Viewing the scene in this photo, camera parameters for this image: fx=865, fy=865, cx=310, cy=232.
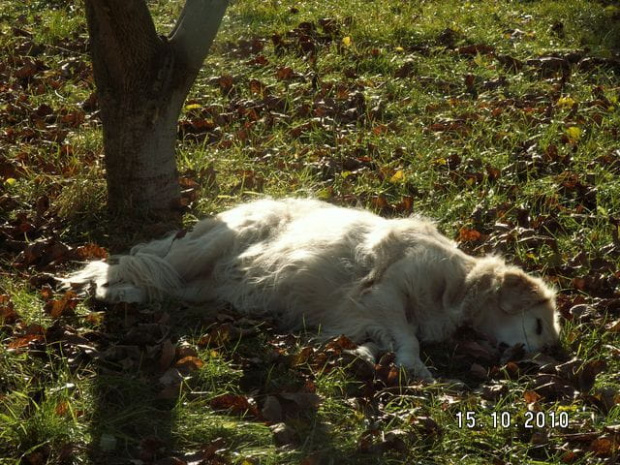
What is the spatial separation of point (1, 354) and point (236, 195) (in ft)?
9.69

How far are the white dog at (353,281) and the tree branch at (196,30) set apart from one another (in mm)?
1430

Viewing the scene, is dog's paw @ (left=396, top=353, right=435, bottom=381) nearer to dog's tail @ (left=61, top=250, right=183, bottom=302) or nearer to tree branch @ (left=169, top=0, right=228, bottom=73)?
dog's tail @ (left=61, top=250, right=183, bottom=302)

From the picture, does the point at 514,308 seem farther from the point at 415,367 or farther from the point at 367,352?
the point at 367,352

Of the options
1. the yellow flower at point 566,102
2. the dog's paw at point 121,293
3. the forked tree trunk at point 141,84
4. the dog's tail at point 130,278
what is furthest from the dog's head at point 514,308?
the yellow flower at point 566,102

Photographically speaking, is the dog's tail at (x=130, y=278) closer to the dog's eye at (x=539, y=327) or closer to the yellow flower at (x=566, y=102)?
the dog's eye at (x=539, y=327)

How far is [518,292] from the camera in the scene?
5582 mm

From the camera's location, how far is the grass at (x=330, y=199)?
14.3 ft

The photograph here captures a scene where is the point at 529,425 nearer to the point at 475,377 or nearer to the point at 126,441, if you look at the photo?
the point at 475,377

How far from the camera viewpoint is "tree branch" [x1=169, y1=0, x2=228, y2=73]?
632cm

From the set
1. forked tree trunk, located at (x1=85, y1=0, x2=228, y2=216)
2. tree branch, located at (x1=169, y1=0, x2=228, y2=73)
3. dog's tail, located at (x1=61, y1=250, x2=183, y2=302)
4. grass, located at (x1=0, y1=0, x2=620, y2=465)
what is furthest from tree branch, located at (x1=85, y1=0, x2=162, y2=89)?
dog's tail, located at (x1=61, y1=250, x2=183, y2=302)

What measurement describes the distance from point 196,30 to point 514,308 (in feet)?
9.88

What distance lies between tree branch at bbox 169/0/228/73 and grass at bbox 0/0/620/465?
1299 millimetres

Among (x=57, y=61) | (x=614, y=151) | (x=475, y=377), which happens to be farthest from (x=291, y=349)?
(x=57, y=61)

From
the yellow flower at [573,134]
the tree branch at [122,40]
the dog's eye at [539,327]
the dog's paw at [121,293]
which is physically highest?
the tree branch at [122,40]
